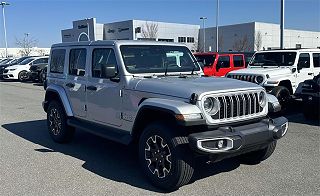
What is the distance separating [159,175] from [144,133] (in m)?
0.60

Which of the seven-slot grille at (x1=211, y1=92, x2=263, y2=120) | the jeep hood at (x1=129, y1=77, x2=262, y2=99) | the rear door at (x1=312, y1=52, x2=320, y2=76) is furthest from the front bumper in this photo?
the rear door at (x1=312, y1=52, x2=320, y2=76)

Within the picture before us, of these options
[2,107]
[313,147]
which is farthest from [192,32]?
[313,147]

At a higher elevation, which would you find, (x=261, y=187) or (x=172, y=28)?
(x=172, y=28)

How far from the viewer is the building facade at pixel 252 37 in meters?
65.0

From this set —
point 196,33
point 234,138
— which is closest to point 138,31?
point 196,33

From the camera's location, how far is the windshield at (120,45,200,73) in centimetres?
546

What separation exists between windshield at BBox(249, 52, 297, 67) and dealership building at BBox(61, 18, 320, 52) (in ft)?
168

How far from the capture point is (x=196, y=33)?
243 ft

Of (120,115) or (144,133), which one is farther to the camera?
(120,115)

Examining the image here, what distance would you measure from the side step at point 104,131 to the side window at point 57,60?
1.18 m

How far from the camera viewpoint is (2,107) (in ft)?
40.7

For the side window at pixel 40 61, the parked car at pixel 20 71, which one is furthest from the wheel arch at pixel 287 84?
the parked car at pixel 20 71

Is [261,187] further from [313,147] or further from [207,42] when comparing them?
[207,42]

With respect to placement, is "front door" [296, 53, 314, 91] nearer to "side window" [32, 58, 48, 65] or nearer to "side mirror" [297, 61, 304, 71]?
"side mirror" [297, 61, 304, 71]
